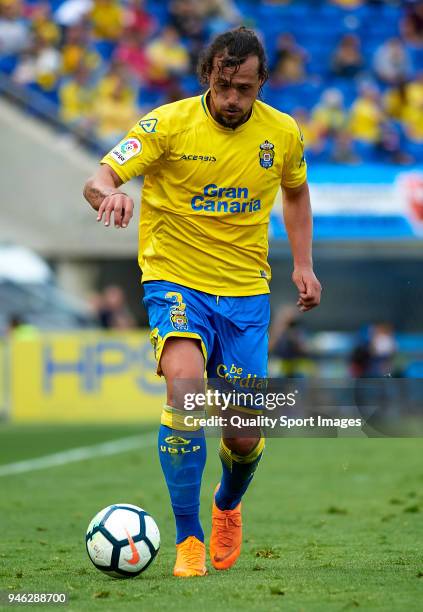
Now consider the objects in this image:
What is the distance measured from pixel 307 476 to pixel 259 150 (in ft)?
18.5

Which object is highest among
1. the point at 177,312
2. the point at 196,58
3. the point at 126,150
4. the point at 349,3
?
the point at 349,3

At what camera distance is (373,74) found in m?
20.9

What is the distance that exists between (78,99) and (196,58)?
202 cm

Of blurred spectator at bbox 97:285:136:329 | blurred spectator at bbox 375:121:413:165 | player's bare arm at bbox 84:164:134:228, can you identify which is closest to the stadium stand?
blurred spectator at bbox 375:121:413:165

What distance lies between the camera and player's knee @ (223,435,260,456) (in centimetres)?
574

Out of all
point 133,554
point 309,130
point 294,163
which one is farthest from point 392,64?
point 133,554

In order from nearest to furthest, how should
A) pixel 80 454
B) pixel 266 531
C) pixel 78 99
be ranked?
pixel 266 531, pixel 80 454, pixel 78 99

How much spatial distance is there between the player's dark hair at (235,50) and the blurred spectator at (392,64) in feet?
50.8

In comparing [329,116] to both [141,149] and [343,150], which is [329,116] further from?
[141,149]

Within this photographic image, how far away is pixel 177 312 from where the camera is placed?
5.41m

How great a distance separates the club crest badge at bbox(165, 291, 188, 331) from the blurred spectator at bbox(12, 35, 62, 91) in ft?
50.8

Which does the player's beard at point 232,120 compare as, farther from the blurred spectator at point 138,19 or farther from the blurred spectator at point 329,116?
the blurred spectator at point 138,19

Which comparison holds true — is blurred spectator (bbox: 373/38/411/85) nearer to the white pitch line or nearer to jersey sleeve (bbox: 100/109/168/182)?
the white pitch line

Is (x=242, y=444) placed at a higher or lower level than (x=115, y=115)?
lower
